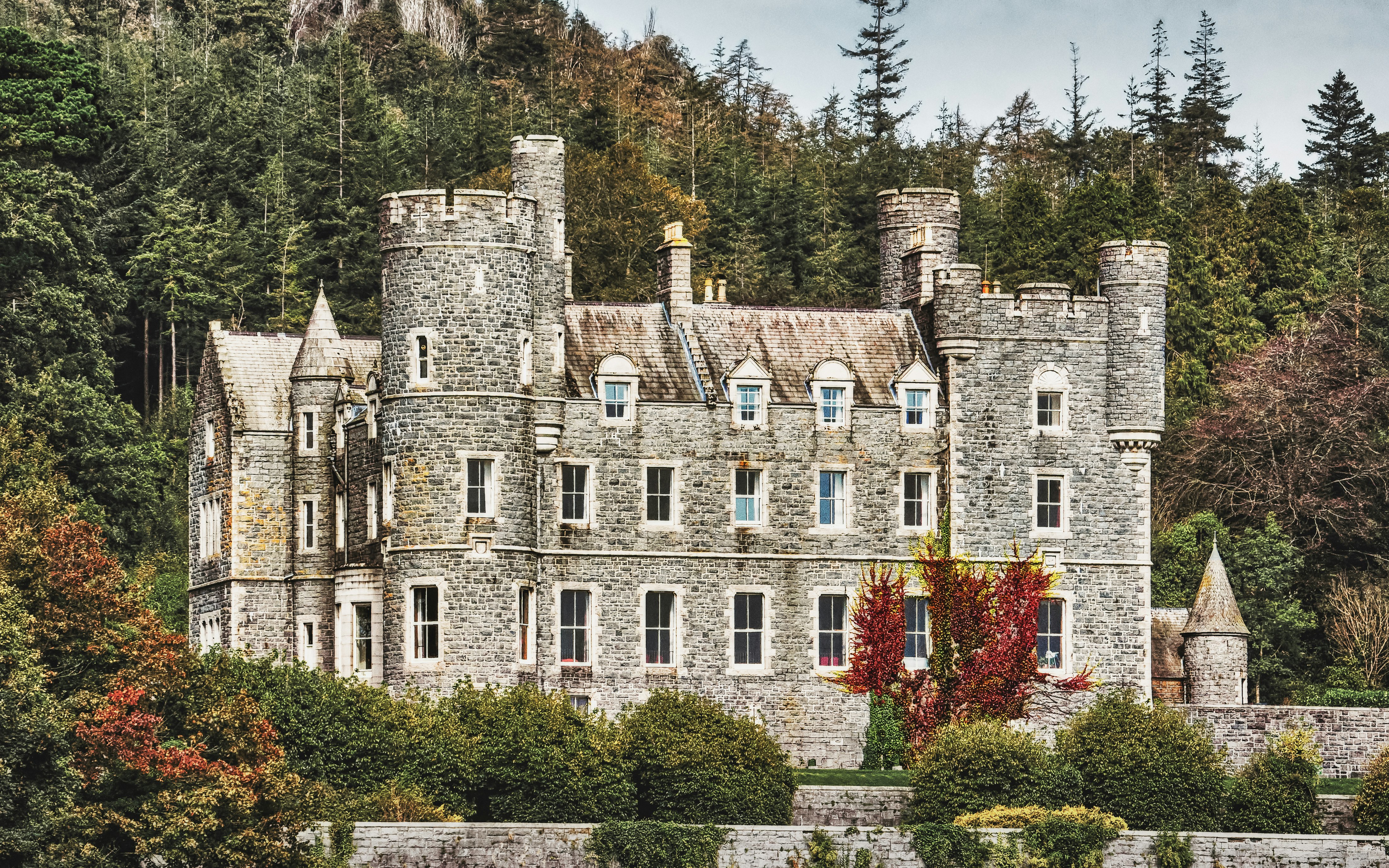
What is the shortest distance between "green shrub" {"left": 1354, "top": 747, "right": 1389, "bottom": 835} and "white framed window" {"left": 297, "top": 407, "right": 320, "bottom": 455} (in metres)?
Answer: 25.0

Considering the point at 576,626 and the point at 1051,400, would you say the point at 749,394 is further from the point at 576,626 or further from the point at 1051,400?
the point at 1051,400

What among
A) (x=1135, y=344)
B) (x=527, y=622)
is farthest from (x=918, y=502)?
(x=527, y=622)

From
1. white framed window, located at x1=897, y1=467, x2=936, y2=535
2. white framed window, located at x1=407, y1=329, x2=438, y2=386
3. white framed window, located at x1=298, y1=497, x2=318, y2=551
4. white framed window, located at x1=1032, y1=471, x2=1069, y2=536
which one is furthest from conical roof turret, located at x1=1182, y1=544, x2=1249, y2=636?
white framed window, located at x1=298, y1=497, x2=318, y2=551

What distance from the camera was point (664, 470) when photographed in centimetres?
5644

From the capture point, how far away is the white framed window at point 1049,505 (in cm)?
5744

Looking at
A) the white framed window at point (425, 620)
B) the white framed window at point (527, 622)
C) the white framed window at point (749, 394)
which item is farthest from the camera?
the white framed window at point (749, 394)

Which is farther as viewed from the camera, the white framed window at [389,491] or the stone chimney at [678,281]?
the stone chimney at [678,281]

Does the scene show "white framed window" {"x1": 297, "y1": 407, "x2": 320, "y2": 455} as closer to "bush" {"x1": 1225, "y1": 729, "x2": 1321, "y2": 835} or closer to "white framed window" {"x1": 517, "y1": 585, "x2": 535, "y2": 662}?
"white framed window" {"x1": 517, "y1": 585, "x2": 535, "y2": 662}

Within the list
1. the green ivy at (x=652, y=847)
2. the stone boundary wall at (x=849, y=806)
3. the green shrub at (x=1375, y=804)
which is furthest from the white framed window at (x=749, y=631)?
the green shrub at (x=1375, y=804)

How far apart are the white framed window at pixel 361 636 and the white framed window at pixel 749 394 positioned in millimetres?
9557

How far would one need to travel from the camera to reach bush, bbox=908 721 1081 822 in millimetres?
47125

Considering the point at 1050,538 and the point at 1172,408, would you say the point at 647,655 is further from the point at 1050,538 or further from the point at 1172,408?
the point at 1172,408

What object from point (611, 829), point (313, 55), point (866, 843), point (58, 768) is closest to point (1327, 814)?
point (866, 843)

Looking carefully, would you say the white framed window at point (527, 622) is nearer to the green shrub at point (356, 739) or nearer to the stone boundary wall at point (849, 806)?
the green shrub at point (356, 739)
